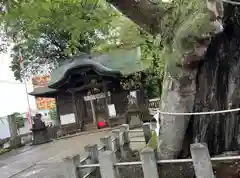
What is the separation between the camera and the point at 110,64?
2102cm

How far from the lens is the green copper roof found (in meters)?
18.5

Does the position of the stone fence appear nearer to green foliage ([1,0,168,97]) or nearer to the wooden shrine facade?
green foliage ([1,0,168,97])

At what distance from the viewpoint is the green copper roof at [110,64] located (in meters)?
18.5

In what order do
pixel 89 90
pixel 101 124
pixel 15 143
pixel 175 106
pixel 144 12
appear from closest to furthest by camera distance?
pixel 175 106
pixel 144 12
pixel 15 143
pixel 101 124
pixel 89 90

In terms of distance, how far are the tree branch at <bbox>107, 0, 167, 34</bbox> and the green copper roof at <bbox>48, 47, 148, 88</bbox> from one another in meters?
11.7

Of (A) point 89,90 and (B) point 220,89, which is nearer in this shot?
(B) point 220,89

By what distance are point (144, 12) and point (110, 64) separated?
15.9 meters

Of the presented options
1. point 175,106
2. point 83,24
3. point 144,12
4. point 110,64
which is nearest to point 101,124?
point 110,64

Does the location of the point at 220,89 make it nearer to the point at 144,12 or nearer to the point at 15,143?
the point at 144,12

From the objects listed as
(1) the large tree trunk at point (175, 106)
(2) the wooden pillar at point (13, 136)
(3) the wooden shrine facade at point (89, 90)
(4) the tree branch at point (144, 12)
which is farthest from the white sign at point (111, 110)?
(1) the large tree trunk at point (175, 106)

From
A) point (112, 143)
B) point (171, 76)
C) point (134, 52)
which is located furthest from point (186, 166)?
point (134, 52)

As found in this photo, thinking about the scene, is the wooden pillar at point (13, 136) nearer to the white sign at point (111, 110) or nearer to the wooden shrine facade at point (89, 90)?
the wooden shrine facade at point (89, 90)

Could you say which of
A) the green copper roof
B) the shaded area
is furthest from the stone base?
the shaded area

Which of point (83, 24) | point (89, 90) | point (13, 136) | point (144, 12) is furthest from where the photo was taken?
point (89, 90)
